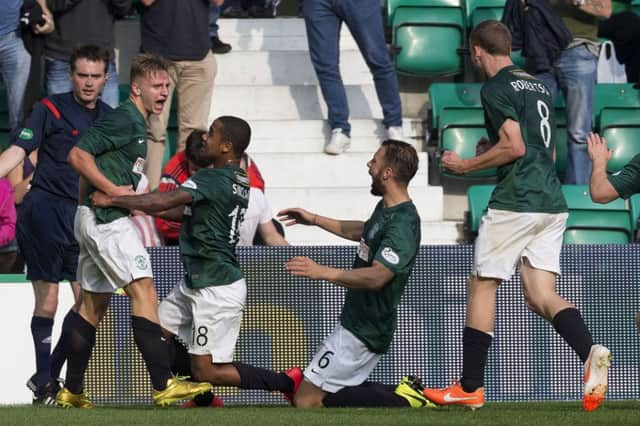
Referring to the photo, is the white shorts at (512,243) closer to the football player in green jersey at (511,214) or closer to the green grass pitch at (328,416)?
the football player in green jersey at (511,214)

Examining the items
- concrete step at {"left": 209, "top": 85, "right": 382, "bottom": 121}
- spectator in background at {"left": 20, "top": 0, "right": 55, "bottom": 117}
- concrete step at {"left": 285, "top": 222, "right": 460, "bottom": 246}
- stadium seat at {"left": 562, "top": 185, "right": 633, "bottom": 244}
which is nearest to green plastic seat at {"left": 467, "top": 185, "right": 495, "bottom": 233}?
concrete step at {"left": 285, "top": 222, "right": 460, "bottom": 246}

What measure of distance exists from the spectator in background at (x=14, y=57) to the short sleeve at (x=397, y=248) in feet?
14.6

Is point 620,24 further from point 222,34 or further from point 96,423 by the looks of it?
point 96,423

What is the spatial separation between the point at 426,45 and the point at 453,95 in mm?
609

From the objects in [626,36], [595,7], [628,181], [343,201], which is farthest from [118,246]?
[626,36]

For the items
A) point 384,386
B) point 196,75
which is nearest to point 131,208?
point 384,386

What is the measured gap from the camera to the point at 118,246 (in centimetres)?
766

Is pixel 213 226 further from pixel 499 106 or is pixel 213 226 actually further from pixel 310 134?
pixel 310 134

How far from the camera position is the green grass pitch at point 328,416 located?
678cm

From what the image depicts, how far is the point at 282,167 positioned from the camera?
38.1 feet

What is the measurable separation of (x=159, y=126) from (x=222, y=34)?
8.16ft

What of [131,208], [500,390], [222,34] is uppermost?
[222,34]

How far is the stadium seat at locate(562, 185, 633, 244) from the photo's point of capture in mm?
10680

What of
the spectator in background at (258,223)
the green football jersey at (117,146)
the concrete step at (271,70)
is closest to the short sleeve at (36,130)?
the green football jersey at (117,146)
